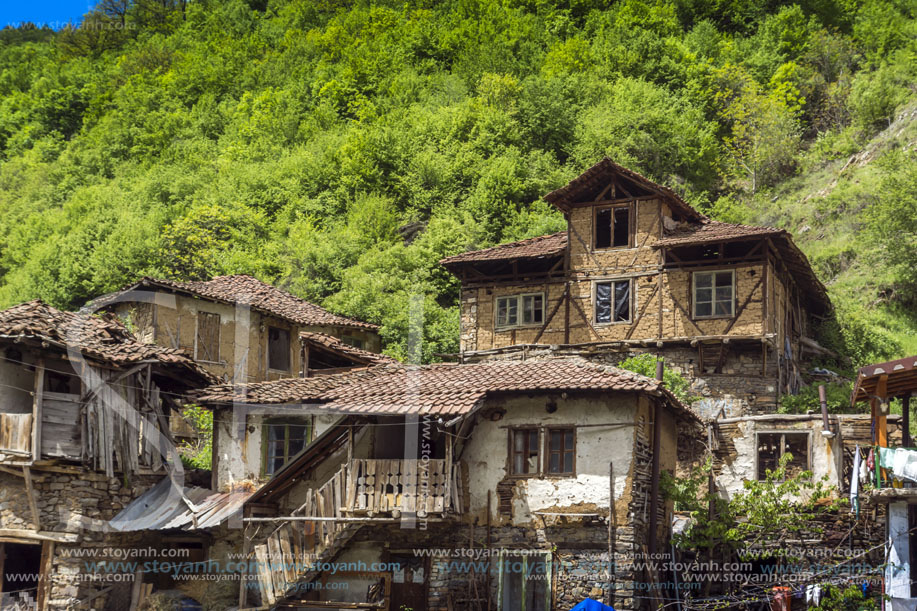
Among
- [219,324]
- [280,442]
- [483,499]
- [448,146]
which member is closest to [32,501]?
[280,442]

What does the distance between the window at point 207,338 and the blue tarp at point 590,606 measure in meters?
16.5

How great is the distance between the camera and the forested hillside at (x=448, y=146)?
42.9 m

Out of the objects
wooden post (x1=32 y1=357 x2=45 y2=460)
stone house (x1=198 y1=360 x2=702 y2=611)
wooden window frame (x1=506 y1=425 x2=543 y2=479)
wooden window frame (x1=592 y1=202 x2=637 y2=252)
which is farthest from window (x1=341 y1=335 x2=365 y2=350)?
wooden window frame (x1=506 y1=425 x2=543 y2=479)

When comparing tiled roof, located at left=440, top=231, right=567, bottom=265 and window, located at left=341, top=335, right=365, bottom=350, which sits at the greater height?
tiled roof, located at left=440, top=231, right=567, bottom=265

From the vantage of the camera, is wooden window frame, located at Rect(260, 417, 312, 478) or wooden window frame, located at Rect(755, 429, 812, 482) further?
wooden window frame, located at Rect(755, 429, 812, 482)

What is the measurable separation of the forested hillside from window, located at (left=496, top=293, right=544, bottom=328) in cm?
507

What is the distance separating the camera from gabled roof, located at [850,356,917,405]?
16.5m

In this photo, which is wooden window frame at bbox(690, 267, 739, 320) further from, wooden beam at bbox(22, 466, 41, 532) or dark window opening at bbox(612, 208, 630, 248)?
wooden beam at bbox(22, 466, 41, 532)

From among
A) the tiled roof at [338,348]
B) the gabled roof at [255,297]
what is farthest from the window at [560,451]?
the gabled roof at [255,297]

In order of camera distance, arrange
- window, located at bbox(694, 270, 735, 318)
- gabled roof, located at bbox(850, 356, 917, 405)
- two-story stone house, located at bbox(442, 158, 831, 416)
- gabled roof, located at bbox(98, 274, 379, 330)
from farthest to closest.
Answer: gabled roof, located at bbox(98, 274, 379, 330) < window, located at bbox(694, 270, 735, 318) < two-story stone house, located at bbox(442, 158, 831, 416) < gabled roof, located at bbox(850, 356, 917, 405)

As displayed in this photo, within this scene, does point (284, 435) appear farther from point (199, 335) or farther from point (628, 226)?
point (628, 226)

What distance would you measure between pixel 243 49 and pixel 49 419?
6151 cm

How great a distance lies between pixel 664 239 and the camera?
30906 millimetres

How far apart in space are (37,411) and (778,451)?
18532 millimetres
